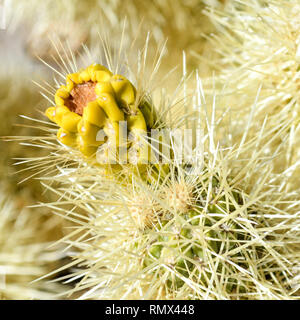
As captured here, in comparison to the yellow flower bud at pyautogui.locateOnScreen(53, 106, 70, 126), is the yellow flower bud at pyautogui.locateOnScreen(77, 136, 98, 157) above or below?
below

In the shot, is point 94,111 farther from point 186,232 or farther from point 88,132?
point 186,232

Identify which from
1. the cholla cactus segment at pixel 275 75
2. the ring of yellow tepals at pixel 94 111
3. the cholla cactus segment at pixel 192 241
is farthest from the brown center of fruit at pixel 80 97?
the cholla cactus segment at pixel 275 75

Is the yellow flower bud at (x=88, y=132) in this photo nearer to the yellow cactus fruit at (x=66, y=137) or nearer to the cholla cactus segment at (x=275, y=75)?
the yellow cactus fruit at (x=66, y=137)

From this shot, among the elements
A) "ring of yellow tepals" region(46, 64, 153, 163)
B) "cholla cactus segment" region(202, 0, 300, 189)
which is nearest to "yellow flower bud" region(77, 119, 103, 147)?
"ring of yellow tepals" region(46, 64, 153, 163)

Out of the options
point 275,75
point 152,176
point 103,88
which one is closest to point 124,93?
point 103,88

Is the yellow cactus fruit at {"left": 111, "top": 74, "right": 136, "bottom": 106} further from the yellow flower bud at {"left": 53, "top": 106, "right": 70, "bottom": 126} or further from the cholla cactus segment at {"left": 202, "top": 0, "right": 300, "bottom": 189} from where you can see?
the cholla cactus segment at {"left": 202, "top": 0, "right": 300, "bottom": 189}

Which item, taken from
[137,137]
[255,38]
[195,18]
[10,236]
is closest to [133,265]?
[137,137]

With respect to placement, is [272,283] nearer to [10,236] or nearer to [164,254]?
[164,254]

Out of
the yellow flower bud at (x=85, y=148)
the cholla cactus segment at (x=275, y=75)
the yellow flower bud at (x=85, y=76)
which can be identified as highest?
the cholla cactus segment at (x=275, y=75)
